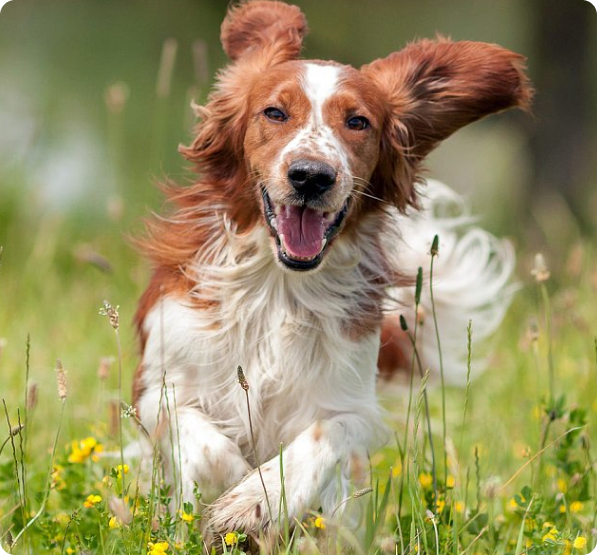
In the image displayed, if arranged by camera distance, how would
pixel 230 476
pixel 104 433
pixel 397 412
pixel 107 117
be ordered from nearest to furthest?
pixel 230 476
pixel 104 433
pixel 397 412
pixel 107 117

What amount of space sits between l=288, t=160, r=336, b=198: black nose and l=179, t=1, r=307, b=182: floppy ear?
0.49 m

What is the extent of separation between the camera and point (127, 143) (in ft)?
36.6

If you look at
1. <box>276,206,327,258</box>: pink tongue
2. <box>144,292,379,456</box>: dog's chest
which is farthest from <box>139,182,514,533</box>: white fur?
<box>276,206,327,258</box>: pink tongue

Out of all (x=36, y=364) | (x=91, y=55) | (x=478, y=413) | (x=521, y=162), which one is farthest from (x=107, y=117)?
(x=478, y=413)

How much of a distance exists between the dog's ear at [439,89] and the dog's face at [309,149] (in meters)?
0.26

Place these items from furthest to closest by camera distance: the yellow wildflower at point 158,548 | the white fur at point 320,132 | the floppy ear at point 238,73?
the floppy ear at point 238,73
the white fur at point 320,132
the yellow wildflower at point 158,548

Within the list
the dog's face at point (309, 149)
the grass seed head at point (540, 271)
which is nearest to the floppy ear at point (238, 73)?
the dog's face at point (309, 149)

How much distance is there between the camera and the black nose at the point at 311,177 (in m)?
3.54

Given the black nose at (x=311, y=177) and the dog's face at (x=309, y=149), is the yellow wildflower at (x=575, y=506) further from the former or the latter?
the black nose at (x=311, y=177)

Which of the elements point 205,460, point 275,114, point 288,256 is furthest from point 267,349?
point 275,114

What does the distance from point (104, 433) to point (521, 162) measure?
22.5ft

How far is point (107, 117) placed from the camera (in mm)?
11250

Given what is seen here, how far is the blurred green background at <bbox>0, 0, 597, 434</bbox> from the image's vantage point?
19.9 feet

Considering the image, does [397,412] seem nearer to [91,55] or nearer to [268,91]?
[268,91]
